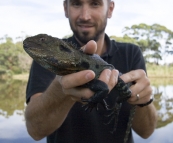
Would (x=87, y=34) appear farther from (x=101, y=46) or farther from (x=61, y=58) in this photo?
(x=61, y=58)

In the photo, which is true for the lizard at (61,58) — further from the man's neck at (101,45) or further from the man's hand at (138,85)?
the man's neck at (101,45)

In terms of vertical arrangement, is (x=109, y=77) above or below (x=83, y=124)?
above

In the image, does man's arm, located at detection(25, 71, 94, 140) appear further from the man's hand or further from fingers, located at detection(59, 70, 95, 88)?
the man's hand

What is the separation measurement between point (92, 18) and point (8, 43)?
33.8 m

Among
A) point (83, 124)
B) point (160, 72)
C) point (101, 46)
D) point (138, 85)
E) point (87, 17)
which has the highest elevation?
point (87, 17)

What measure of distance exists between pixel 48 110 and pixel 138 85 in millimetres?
798

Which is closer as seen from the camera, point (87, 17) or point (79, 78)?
point (79, 78)

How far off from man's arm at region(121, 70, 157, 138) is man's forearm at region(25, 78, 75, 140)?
1.69 feet

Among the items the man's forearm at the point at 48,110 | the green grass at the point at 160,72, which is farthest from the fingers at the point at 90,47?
the green grass at the point at 160,72

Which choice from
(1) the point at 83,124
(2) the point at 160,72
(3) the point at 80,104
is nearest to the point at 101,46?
(3) the point at 80,104

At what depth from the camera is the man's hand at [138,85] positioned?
2.14 meters

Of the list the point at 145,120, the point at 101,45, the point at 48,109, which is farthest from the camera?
the point at 101,45

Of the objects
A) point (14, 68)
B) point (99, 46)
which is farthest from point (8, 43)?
point (99, 46)

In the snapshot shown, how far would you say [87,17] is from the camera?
2764 mm
